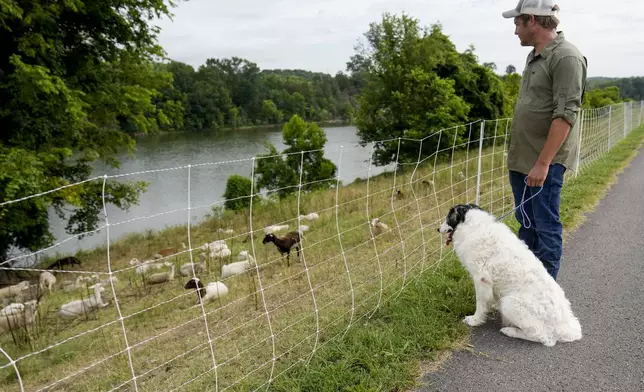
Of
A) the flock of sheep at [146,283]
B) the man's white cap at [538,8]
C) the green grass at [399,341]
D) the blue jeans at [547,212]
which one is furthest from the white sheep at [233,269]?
the man's white cap at [538,8]

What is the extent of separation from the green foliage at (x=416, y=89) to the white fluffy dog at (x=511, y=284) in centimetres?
2010

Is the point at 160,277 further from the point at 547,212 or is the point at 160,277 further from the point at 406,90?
the point at 406,90

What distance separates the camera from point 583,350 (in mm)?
3121

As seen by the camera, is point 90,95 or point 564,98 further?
point 90,95

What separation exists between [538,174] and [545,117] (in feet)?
1.47

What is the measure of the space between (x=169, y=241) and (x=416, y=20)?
19.4 metres

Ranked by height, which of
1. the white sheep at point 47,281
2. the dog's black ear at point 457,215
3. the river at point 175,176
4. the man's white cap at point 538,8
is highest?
the man's white cap at point 538,8

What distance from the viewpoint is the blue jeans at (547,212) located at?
3.48 metres

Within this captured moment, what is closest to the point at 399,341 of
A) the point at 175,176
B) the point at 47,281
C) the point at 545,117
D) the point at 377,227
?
the point at 545,117

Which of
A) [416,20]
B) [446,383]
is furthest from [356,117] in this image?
[446,383]

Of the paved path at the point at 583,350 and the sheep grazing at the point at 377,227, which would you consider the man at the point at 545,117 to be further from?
the sheep grazing at the point at 377,227

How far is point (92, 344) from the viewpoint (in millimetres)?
4633

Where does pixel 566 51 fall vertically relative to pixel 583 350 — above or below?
above

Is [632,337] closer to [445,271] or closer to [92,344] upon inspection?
[445,271]
